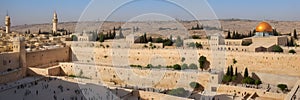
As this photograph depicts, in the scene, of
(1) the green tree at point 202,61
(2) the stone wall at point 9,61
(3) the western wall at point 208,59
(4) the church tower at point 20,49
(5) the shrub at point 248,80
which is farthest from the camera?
(1) the green tree at point 202,61

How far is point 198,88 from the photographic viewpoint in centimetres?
1186

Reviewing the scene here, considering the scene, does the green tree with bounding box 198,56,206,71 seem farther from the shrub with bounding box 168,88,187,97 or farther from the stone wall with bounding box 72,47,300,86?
the shrub with bounding box 168,88,187,97

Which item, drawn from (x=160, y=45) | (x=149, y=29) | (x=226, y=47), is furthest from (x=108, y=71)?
(x=149, y=29)

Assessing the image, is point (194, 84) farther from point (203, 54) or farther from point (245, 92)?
point (203, 54)

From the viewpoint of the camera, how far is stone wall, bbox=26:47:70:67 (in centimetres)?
1417

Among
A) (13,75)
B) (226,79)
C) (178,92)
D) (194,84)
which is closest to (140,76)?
(194,84)

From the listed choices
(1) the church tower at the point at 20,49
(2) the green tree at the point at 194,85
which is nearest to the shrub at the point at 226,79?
(2) the green tree at the point at 194,85

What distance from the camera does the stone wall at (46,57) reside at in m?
14.2

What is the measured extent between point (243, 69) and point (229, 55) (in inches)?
34.7

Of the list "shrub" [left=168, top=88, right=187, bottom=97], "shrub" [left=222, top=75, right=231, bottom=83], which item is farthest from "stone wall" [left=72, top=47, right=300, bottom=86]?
"shrub" [left=168, top=88, right=187, bottom=97]

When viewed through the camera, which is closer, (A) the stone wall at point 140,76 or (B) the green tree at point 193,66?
(A) the stone wall at point 140,76

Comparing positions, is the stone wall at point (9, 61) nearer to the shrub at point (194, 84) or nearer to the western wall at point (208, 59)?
the western wall at point (208, 59)

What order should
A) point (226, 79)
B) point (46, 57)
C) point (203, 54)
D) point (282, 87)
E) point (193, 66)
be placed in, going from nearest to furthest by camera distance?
point (282, 87)
point (226, 79)
point (193, 66)
point (203, 54)
point (46, 57)

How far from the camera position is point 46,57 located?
15391 mm
